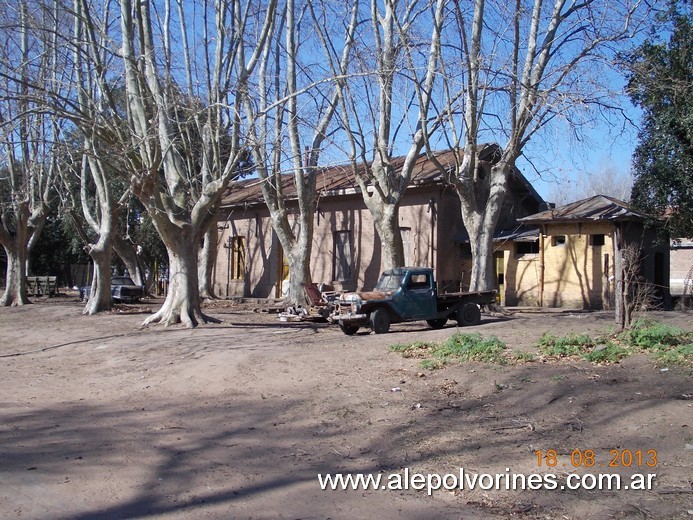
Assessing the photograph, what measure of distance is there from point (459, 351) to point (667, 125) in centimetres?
962

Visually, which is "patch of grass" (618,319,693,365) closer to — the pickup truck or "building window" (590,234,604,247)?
the pickup truck

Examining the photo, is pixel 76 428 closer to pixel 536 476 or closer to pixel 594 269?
pixel 536 476

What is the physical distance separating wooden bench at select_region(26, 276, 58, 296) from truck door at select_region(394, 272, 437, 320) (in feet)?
82.7

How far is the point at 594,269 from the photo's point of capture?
74.5 ft

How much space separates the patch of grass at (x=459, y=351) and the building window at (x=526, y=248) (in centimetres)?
1406

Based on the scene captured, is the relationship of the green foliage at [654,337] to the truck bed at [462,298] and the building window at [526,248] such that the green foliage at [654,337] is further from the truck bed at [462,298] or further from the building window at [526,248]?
the building window at [526,248]

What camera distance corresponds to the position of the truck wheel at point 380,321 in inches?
602

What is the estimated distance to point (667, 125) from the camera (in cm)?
1625

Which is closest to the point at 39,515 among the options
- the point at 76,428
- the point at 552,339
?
the point at 76,428

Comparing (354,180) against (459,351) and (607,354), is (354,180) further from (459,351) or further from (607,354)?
(607,354)

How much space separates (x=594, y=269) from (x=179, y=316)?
14144 mm
